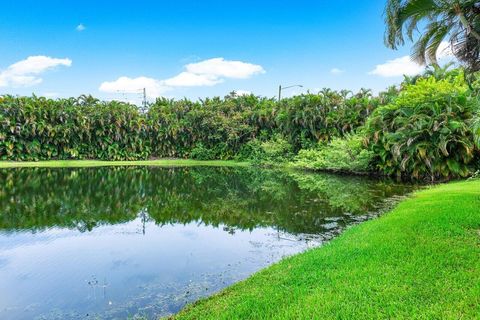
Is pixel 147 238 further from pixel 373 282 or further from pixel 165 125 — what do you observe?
pixel 165 125

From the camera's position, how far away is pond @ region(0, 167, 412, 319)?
4.94m

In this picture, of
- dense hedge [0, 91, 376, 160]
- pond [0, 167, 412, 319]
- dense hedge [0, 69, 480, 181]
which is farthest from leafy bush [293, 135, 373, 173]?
dense hedge [0, 91, 376, 160]

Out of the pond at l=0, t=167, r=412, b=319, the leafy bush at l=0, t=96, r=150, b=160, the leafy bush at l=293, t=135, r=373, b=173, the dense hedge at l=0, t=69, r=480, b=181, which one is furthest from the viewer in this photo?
the leafy bush at l=0, t=96, r=150, b=160

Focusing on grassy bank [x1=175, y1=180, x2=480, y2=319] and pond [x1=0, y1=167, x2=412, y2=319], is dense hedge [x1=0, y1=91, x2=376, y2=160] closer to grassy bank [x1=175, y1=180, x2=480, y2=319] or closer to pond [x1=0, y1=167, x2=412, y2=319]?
pond [x1=0, y1=167, x2=412, y2=319]

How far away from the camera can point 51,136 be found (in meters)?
28.6

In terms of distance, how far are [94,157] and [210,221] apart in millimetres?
23793

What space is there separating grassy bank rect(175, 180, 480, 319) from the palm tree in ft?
14.2

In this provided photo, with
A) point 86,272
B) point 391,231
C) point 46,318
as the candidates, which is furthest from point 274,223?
point 46,318

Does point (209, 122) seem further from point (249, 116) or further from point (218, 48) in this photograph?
point (218, 48)

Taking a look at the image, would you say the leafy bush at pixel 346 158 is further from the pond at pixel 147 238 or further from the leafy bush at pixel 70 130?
the leafy bush at pixel 70 130

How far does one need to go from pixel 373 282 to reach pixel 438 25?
696 centimetres

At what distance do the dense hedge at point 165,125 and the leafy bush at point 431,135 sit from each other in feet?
27.7

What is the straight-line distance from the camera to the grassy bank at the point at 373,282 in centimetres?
347

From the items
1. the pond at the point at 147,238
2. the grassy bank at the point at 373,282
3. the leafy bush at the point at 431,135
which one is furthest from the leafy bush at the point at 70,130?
the grassy bank at the point at 373,282
